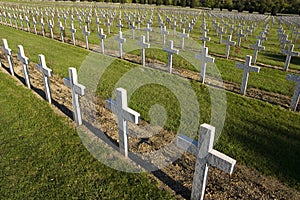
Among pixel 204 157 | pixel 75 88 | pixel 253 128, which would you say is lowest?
pixel 253 128

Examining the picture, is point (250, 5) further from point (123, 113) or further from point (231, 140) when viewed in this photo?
point (123, 113)

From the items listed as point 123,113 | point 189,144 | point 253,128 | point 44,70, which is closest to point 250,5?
point 253,128

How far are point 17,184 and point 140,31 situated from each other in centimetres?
1654

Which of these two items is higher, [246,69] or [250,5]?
[250,5]

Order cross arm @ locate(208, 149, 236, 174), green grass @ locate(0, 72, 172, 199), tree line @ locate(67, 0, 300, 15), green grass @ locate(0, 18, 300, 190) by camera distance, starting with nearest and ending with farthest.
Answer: cross arm @ locate(208, 149, 236, 174) < green grass @ locate(0, 72, 172, 199) < green grass @ locate(0, 18, 300, 190) < tree line @ locate(67, 0, 300, 15)

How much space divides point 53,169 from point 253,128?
3.97m

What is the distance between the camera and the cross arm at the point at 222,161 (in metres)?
2.49

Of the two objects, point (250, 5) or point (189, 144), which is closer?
point (189, 144)

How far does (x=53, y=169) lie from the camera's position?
12.2ft

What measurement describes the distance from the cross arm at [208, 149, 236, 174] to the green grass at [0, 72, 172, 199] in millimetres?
1059

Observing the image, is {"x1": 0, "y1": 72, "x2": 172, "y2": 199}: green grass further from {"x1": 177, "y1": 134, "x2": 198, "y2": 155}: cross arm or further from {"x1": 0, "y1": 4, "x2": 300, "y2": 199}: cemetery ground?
{"x1": 177, "y1": 134, "x2": 198, "y2": 155}: cross arm

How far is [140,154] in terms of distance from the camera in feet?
13.6

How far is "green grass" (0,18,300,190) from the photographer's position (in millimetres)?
4027

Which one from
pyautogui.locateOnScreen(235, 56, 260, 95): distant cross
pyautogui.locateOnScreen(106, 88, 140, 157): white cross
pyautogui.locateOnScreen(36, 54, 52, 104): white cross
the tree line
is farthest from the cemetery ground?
the tree line
